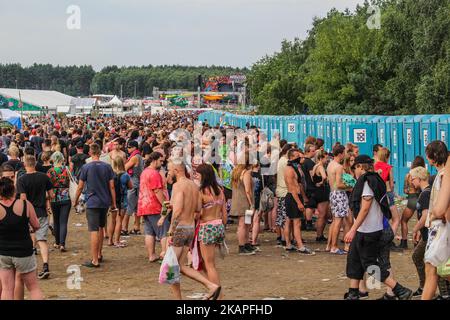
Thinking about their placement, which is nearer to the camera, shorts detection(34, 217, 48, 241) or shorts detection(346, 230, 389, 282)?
shorts detection(346, 230, 389, 282)

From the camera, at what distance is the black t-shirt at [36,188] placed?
11195 millimetres

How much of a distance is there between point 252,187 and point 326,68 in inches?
1846

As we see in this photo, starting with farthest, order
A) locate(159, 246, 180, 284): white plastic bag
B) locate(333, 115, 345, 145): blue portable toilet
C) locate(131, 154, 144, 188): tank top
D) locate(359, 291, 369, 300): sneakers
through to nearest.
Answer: locate(333, 115, 345, 145): blue portable toilet
locate(131, 154, 144, 188): tank top
locate(359, 291, 369, 300): sneakers
locate(159, 246, 180, 284): white plastic bag

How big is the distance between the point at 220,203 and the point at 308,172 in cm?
474

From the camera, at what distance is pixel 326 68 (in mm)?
58656

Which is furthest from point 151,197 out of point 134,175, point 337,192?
point 337,192

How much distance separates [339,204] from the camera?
12664 mm

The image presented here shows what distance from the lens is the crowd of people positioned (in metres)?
8.06

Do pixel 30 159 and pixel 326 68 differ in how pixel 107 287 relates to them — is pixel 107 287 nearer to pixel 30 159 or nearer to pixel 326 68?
pixel 30 159

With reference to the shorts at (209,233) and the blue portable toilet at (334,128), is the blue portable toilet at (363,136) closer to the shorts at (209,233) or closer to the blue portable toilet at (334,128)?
the blue portable toilet at (334,128)

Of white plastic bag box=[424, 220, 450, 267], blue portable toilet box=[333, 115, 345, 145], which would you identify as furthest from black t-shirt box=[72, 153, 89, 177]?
blue portable toilet box=[333, 115, 345, 145]

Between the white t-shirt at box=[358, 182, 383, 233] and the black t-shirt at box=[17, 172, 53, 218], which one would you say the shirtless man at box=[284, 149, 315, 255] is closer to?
the white t-shirt at box=[358, 182, 383, 233]

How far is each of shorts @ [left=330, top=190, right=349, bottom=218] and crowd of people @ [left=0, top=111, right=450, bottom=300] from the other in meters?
0.02

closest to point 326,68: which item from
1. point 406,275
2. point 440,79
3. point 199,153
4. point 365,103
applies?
point 365,103
